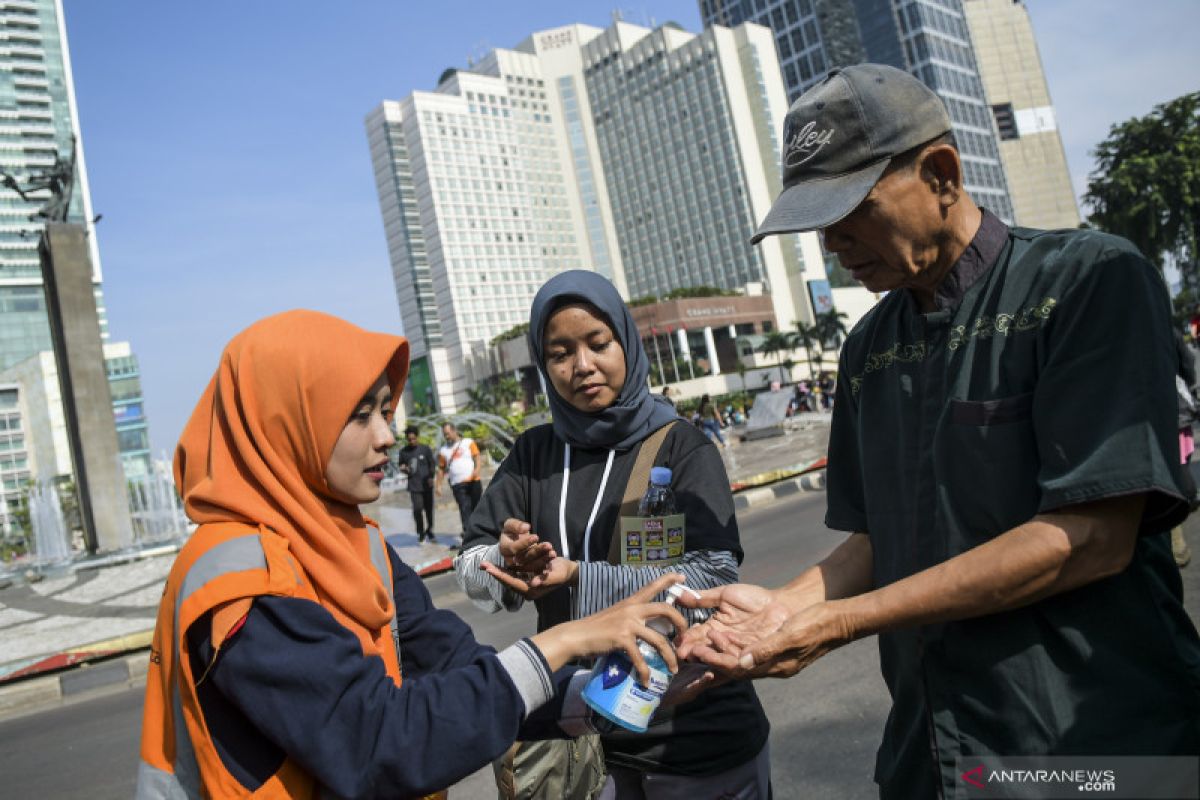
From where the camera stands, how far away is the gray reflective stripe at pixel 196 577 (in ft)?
4.57

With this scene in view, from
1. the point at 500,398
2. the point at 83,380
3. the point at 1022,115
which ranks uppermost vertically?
the point at 1022,115

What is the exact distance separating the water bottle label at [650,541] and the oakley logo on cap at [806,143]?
3.11ft

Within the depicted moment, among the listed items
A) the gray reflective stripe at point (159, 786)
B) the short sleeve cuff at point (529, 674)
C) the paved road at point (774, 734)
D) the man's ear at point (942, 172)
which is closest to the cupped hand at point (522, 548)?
the short sleeve cuff at point (529, 674)

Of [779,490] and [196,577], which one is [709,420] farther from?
[196,577]

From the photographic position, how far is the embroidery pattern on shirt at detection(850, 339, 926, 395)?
5.06 ft

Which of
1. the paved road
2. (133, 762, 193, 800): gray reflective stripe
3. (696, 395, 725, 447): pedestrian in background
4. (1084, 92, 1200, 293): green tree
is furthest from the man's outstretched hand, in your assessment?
(1084, 92, 1200, 293): green tree

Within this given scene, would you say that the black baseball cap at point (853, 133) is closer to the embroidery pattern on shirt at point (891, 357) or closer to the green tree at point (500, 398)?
the embroidery pattern on shirt at point (891, 357)

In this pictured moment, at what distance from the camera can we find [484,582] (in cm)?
227

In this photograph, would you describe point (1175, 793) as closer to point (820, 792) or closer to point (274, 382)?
point (274, 382)

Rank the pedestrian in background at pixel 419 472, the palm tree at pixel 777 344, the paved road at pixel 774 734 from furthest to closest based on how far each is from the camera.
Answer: the palm tree at pixel 777 344
the pedestrian in background at pixel 419 472
the paved road at pixel 774 734

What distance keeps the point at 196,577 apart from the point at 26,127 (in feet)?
459

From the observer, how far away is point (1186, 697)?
1249 millimetres

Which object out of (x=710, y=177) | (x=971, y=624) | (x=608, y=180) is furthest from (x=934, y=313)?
(x=608, y=180)

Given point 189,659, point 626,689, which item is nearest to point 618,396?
point 626,689
